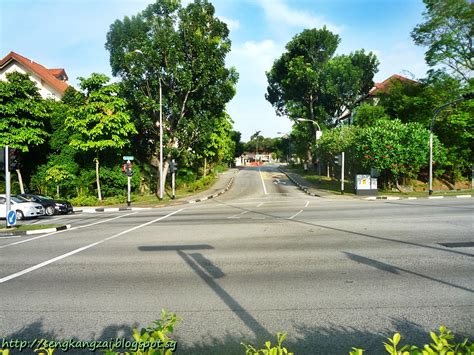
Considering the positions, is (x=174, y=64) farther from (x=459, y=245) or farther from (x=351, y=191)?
(x=459, y=245)

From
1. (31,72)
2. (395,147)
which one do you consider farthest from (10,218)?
(31,72)

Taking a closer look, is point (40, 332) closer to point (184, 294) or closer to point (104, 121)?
point (184, 294)

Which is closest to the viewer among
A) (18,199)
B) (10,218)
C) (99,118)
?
(10,218)

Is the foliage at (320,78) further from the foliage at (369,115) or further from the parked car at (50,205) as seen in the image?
the parked car at (50,205)

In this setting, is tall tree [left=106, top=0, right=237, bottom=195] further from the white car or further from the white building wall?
the white building wall

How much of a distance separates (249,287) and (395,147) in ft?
77.8

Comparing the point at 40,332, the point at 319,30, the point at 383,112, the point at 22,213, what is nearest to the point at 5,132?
the point at 22,213

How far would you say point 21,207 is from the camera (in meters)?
18.6

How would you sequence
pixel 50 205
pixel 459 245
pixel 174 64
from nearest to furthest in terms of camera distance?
pixel 459 245 < pixel 50 205 < pixel 174 64

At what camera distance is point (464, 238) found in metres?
9.62

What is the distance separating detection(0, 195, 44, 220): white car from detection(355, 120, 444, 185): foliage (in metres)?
23.4

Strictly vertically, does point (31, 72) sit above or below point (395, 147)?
above

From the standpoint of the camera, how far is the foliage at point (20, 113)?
81.3 ft

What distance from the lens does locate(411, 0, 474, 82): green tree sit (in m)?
28.8
